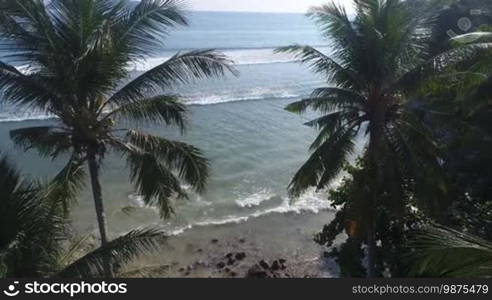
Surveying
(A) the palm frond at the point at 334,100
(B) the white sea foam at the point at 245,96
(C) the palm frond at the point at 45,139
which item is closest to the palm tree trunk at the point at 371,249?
(A) the palm frond at the point at 334,100

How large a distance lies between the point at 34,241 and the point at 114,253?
1.13 meters

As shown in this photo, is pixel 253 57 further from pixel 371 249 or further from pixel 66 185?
pixel 66 185

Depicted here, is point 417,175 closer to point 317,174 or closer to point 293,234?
point 317,174

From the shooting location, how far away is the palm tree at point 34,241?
19.9 feet

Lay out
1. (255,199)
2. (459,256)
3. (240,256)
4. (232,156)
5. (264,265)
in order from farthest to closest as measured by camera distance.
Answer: (232,156) → (255,199) → (240,256) → (264,265) → (459,256)

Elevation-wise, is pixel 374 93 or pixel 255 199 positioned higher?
pixel 374 93

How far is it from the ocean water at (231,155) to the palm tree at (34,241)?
9.19 ft

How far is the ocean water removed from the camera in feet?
57.3

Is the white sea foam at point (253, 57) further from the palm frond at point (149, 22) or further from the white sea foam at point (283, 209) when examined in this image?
the palm frond at point (149, 22)

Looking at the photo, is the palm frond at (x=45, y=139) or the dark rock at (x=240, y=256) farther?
the dark rock at (x=240, y=256)

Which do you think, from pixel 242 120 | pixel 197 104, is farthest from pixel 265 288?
pixel 197 104

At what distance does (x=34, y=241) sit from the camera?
6.32 meters

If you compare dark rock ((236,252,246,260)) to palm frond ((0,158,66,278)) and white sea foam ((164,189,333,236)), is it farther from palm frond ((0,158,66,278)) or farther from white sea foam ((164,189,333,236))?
palm frond ((0,158,66,278))

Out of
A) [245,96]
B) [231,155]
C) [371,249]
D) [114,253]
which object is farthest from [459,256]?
[245,96]
